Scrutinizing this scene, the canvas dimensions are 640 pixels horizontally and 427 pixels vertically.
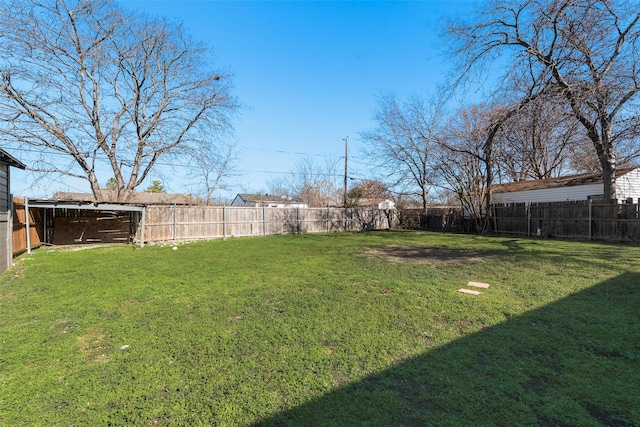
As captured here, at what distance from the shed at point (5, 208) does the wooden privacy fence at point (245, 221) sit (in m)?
5.98

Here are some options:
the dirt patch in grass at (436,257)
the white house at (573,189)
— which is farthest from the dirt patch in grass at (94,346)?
the white house at (573,189)

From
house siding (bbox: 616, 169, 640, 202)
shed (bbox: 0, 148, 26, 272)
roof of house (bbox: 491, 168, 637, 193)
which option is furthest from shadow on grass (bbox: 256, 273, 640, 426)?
house siding (bbox: 616, 169, 640, 202)

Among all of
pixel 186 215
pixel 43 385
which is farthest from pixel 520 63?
pixel 186 215

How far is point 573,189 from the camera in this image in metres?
15.0

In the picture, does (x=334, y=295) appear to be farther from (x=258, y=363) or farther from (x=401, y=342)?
(x=258, y=363)

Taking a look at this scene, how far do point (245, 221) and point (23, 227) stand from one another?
853 cm

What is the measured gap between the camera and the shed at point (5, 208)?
251 inches

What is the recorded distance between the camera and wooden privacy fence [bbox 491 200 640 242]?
1091 centimetres

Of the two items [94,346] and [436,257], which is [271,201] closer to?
[436,257]

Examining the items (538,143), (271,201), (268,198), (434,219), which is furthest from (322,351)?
(268,198)

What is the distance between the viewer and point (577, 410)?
75.5 inches

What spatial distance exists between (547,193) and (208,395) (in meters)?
19.4

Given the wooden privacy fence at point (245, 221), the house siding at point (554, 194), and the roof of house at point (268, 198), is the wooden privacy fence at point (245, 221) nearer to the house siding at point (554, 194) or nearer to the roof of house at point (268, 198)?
the house siding at point (554, 194)

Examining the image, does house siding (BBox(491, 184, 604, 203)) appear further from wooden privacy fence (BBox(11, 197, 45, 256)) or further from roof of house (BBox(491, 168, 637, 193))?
wooden privacy fence (BBox(11, 197, 45, 256))
